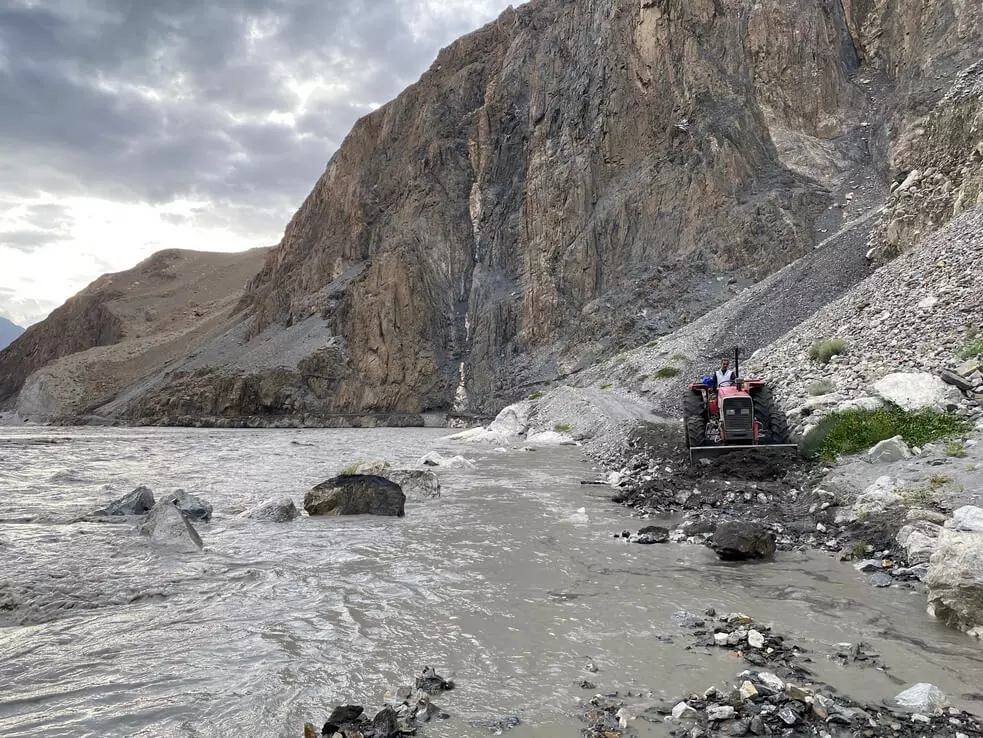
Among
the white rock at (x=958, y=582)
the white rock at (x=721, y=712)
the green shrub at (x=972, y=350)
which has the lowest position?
the white rock at (x=721, y=712)

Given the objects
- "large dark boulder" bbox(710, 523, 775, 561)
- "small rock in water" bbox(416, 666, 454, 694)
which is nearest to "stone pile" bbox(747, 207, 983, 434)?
"large dark boulder" bbox(710, 523, 775, 561)

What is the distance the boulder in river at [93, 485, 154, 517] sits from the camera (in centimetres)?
1169

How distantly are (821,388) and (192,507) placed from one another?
43.8 feet

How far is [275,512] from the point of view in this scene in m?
11.4

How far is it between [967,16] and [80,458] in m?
65.3

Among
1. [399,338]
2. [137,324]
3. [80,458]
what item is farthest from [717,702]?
[137,324]

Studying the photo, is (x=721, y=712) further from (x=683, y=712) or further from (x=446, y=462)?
(x=446, y=462)

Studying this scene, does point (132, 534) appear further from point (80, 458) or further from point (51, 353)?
point (51, 353)

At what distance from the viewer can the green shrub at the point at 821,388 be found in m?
14.2

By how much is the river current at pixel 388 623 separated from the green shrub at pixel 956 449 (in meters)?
3.09

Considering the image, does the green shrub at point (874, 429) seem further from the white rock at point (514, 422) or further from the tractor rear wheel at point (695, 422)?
the white rock at point (514, 422)

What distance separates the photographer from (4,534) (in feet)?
32.0

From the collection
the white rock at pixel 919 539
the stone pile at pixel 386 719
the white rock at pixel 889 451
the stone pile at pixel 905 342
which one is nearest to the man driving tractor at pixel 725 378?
the stone pile at pixel 905 342

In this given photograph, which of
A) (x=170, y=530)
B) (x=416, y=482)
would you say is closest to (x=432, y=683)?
(x=170, y=530)
